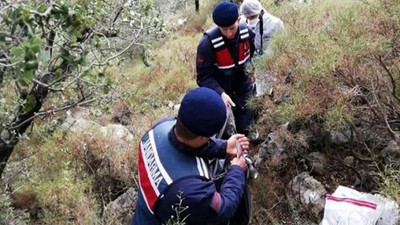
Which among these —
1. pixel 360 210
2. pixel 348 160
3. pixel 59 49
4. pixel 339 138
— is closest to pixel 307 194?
pixel 348 160

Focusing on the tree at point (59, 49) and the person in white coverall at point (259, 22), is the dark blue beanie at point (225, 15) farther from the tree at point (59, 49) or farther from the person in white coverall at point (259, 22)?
the person in white coverall at point (259, 22)

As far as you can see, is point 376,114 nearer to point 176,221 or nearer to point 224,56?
point 224,56

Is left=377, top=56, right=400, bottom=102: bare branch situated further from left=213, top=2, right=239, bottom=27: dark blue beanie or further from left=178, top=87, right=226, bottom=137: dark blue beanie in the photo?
left=178, top=87, right=226, bottom=137: dark blue beanie

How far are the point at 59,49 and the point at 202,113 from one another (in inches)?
40.4

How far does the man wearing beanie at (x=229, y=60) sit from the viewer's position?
3918 millimetres

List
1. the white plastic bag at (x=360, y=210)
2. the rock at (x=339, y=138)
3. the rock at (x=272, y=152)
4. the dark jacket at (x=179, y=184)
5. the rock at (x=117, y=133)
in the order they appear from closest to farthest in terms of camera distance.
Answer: the dark jacket at (x=179, y=184), the white plastic bag at (x=360, y=210), the rock at (x=339, y=138), the rock at (x=272, y=152), the rock at (x=117, y=133)

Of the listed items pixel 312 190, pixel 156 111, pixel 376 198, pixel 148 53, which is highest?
pixel 148 53

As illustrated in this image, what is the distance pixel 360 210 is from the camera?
2.93 metres

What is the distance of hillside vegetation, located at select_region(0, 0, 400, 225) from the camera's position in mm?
3445

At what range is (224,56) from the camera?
13.3 feet

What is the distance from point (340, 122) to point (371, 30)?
76 cm

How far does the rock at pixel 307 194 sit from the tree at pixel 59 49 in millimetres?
1585

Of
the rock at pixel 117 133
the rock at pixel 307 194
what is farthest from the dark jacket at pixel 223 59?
the rock at pixel 117 133

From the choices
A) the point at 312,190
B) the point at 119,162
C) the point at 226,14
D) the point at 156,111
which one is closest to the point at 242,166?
the point at 312,190
